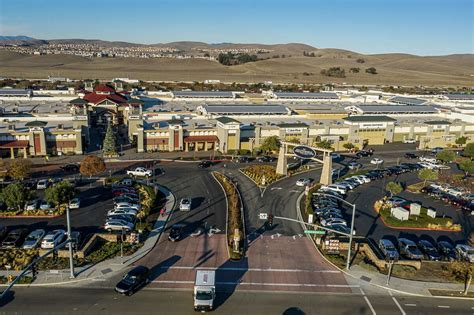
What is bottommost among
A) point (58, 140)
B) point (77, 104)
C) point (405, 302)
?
point (405, 302)

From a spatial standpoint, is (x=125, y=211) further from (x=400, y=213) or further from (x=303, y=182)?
(x=400, y=213)

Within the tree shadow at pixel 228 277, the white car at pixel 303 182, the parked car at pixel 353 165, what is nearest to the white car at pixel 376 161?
the parked car at pixel 353 165

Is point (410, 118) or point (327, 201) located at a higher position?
point (410, 118)

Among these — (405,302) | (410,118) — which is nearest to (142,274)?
(405,302)

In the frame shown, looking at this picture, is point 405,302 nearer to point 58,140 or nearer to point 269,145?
point 269,145

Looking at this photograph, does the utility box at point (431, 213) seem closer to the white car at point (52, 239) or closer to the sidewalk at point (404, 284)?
the sidewalk at point (404, 284)

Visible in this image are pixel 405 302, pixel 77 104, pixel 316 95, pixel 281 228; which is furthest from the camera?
pixel 316 95
